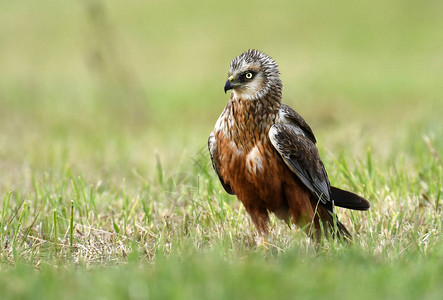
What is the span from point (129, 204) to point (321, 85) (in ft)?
34.5

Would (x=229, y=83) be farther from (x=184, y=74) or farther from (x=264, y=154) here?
(x=184, y=74)

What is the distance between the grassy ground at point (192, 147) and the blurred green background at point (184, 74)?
57mm

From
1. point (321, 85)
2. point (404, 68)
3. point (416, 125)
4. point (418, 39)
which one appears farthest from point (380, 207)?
point (418, 39)

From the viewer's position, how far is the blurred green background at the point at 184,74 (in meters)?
8.20

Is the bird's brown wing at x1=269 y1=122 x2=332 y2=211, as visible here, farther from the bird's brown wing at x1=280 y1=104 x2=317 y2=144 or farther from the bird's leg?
the bird's leg

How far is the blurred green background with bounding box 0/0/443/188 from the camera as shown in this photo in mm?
8203

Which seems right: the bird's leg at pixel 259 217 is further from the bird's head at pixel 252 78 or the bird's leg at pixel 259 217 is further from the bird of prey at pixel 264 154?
the bird's head at pixel 252 78

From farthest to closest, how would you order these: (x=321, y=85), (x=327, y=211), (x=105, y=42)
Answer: (x=321, y=85), (x=105, y=42), (x=327, y=211)

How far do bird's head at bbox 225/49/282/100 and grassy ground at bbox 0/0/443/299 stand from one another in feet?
2.44

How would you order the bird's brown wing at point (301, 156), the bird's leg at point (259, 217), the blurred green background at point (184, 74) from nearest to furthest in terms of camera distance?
the bird's brown wing at point (301, 156) < the bird's leg at point (259, 217) < the blurred green background at point (184, 74)

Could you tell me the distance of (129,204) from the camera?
198 inches

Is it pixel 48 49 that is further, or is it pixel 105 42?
pixel 48 49

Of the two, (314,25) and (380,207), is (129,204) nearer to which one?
(380,207)

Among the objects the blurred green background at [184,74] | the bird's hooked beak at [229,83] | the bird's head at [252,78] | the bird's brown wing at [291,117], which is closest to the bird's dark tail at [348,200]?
the bird's brown wing at [291,117]
